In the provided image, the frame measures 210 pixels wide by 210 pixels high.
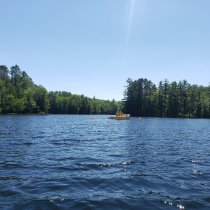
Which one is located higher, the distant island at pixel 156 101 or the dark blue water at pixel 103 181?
the distant island at pixel 156 101

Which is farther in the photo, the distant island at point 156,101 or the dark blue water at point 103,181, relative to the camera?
the distant island at point 156,101

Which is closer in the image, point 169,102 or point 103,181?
point 103,181

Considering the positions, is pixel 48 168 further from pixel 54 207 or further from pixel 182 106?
pixel 182 106

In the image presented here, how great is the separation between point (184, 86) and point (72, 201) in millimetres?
180483

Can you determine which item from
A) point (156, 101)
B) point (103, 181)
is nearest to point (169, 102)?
point (156, 101)

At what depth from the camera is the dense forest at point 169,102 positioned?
18088 cm

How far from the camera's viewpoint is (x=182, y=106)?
182125 millimetres

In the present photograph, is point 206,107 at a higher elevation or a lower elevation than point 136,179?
higher

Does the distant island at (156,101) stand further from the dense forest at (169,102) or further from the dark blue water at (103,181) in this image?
the dark blue water at (103,181)

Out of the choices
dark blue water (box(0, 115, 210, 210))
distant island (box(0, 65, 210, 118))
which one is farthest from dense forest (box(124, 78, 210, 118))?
dark blue water (box(0, 115, 210, 210))

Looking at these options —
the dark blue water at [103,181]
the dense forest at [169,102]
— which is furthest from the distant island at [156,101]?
the dark blue water at [103,181]

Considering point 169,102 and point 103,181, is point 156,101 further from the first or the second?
point 103,181

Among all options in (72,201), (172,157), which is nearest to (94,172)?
(72,201)

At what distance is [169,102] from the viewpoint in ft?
589
